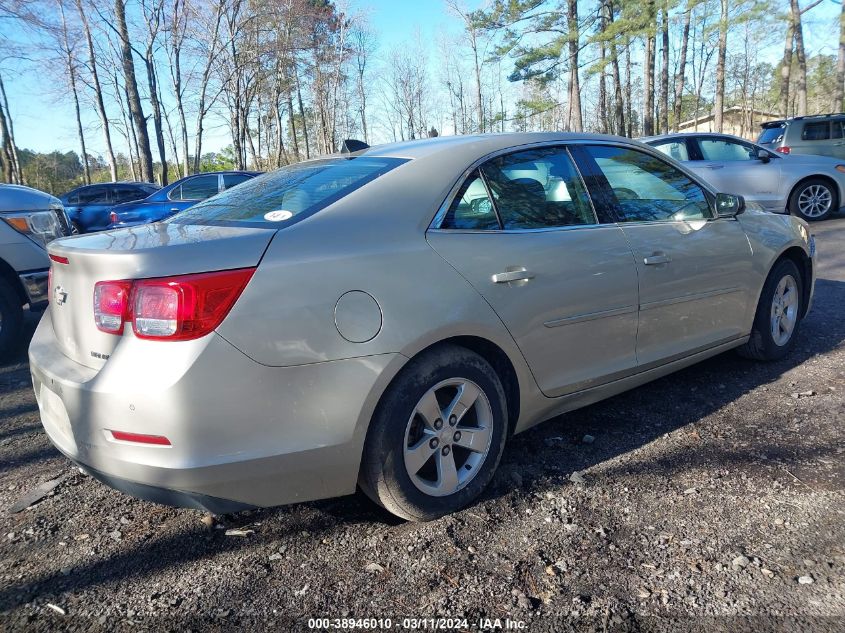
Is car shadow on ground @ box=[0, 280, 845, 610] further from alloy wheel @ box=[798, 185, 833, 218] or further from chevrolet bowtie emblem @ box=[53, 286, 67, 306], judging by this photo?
alloy wheel @ box=[798, 185, 833, 218]

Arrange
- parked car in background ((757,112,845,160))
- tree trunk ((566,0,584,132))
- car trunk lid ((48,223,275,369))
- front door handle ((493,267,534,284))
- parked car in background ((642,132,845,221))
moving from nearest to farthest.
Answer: car trunk lid ((48,223,275,369)) < front door handle ((493,267,534,284)) < parked car in background ((642,132,845,221)) < parked car in background ((757,112,845,160)) < tree trunk ((566,0,584,132))

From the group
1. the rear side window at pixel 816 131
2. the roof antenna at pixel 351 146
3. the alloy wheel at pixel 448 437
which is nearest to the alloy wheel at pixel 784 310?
the alloy wheel at pixel 448 437

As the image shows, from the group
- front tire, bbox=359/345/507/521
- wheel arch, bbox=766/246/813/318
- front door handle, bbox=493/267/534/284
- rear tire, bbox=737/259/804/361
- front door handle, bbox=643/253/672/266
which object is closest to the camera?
front tire, bbox=359/345/507/521

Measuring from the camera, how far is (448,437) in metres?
2.52

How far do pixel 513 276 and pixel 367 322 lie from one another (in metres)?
0.76

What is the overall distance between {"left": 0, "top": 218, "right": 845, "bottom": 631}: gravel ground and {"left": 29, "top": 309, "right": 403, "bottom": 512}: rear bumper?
340 mm

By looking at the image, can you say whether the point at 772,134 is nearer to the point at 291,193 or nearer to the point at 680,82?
the point at 291,193

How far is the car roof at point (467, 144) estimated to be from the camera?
2.86m

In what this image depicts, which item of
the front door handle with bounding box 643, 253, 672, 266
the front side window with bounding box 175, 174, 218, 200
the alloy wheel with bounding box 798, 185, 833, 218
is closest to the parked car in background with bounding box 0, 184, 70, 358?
the front door handle with bounding box 643, 253, 672, 266

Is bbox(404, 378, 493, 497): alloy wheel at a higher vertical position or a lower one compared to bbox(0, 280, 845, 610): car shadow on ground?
higher

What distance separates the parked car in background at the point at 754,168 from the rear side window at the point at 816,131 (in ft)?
8.80

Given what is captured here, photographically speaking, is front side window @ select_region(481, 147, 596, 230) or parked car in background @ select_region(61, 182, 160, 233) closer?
front side window @ select_region(481, 147, 596, 230)

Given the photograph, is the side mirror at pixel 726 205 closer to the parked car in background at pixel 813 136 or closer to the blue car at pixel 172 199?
the blue car at pixel 172 199

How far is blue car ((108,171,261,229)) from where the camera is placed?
1096 centimetres
